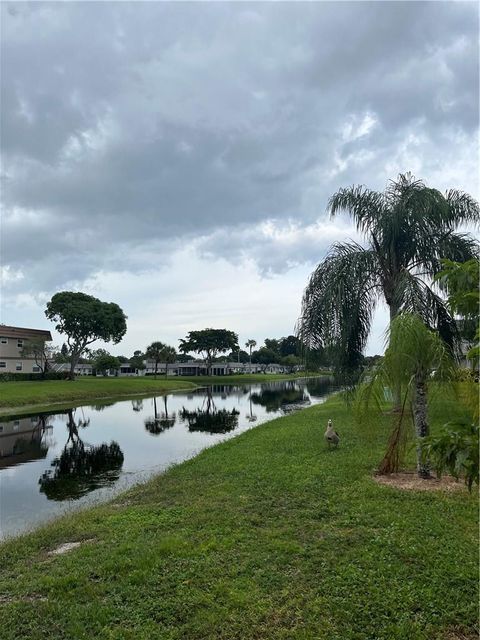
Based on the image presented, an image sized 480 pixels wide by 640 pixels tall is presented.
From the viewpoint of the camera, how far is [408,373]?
28.1 ft

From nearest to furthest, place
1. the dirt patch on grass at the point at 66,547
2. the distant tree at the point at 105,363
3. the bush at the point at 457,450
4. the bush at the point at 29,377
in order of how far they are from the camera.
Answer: the bush at the point at 457,450 < the dirt patch on grass at the point at 66,547 < the bush at the point at 29,377 < the distant tree at the point at 105,363

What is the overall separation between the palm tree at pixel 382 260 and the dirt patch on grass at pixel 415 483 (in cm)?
762

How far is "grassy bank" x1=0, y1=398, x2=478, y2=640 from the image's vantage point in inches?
154

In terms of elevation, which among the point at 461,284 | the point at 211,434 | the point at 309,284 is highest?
the point at 309,284

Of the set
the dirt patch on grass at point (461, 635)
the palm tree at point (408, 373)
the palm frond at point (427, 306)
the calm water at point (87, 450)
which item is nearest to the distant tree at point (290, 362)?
the calm water at point (87, 450)

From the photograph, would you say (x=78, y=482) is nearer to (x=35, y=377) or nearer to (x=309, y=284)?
(x=309, y=284)

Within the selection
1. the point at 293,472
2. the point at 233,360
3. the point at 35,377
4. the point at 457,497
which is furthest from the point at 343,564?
the point at 233,360

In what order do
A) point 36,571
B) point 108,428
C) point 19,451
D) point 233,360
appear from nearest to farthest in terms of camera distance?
point 36,571 < point 19,451 < point 108,428 < point 233,360

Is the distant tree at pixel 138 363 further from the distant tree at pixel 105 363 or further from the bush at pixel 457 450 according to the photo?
the bush at pixel 457 450

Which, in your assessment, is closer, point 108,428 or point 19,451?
point 19,451

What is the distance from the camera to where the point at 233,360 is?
134 meters

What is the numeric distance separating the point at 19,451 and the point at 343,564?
15.7 m

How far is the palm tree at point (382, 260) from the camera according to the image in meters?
15.8

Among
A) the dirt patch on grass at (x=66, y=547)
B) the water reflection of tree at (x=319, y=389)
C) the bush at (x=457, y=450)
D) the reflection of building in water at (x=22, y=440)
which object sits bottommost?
the water reflection of tree at (x=319, y=389)
